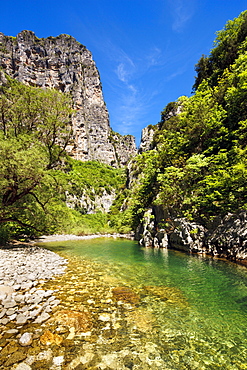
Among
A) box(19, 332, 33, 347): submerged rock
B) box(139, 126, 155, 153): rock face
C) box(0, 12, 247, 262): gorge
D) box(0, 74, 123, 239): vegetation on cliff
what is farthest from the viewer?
box(139, 126, 155, 153): rock face

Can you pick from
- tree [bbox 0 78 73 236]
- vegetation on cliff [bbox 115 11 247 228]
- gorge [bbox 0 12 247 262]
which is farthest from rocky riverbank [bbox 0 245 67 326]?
vegetation on cliff [bbox 115 11 247 228]

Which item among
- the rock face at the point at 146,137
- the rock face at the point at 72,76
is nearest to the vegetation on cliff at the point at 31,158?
the rock face at the point at 146,137

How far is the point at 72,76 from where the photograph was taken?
3912 inches

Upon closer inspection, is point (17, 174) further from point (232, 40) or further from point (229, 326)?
point (232, 40)

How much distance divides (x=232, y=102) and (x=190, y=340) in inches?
835

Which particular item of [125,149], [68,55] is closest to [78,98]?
[68,55]

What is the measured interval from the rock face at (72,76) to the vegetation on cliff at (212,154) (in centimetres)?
7394

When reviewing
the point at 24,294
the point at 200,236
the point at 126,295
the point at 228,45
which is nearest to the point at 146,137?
the point at 228,45

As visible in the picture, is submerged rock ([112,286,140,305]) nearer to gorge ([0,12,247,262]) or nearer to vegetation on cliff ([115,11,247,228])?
gorge ([0,12,247,262])

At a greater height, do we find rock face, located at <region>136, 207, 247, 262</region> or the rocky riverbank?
rock face, located at <region>136, 207, 247, 262</region>

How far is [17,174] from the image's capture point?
12938 millimetres

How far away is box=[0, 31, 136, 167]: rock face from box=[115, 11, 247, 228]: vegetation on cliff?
73.9 meters

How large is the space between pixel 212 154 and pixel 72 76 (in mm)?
107987

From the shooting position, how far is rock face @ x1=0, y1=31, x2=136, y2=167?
9300cm
